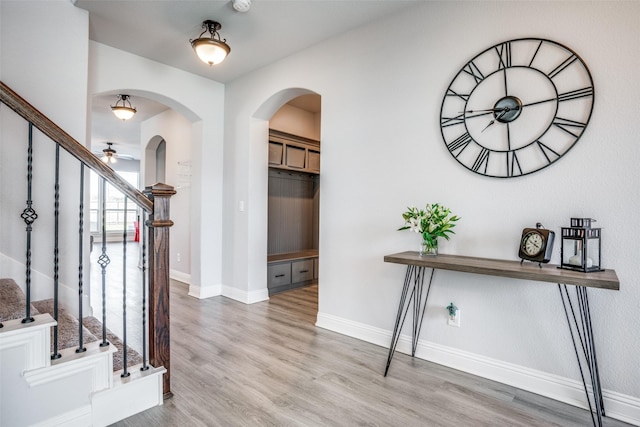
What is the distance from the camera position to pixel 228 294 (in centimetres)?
433

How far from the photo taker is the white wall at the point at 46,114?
246 centimetres

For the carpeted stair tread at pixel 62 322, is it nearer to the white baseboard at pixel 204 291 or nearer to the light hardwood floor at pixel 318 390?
the light hardwood floor at pixel 318 390

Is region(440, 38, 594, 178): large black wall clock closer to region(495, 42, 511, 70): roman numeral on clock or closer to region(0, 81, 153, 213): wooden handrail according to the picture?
region(495, 42, 511, 70): roman numeral on clock

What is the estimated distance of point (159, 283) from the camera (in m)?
2.00

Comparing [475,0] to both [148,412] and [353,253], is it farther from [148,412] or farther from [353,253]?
[148,412]

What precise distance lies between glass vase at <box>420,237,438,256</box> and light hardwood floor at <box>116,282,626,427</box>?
820 millimetres

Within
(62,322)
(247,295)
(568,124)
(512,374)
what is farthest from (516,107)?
(247,295)

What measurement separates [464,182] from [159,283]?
212 centimetres

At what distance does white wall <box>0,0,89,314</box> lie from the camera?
2457 mm

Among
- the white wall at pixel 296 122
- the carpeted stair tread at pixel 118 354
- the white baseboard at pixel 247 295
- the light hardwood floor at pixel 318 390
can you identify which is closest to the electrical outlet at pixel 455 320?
the light hardwood floor at pixel 318 390

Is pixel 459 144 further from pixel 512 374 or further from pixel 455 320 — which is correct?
pixel 512 374

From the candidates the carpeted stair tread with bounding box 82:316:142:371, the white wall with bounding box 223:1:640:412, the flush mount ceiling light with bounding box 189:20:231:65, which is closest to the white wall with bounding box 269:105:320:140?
the white wall with bounding box 223:1:640:412

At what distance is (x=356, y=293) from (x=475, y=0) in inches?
95.5

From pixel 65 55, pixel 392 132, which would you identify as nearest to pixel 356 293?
pixel 392 132
